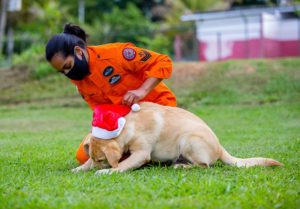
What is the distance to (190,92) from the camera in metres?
18.4

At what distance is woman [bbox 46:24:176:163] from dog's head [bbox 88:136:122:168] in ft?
1.70

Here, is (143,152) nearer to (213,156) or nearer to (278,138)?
(213,156)

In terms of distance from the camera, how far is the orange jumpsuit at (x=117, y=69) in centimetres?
601

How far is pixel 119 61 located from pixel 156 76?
0.45 m

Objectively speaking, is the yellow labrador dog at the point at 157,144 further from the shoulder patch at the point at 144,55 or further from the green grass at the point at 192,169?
the shoulder patch at the point at 144,55

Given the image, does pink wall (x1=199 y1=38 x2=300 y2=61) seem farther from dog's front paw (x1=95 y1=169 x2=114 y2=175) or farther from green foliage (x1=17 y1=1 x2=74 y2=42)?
dog's front paw (x1=95 y1=169 x2=114 y2=175)

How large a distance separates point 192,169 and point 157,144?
0.44 metres

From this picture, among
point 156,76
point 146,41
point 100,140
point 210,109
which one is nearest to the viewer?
point 100,140

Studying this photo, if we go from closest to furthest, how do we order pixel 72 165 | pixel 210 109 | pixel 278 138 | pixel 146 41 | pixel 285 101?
pixel 72 165 < pixel 278 138 < pixel 210 109 < pixel 285 101 < pixel 146 41

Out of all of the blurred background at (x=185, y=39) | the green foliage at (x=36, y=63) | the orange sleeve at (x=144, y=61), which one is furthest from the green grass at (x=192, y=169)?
the green foliage at (x=36, y=63)

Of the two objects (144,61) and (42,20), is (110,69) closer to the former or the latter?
(144,61)

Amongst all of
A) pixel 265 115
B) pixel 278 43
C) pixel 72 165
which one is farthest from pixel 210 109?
pixel 278 43

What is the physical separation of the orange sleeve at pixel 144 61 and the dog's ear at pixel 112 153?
33.6 inches

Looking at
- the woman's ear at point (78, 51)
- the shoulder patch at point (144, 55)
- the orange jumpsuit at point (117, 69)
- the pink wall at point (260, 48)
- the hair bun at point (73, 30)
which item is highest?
the hair bun at point (73, 30)
